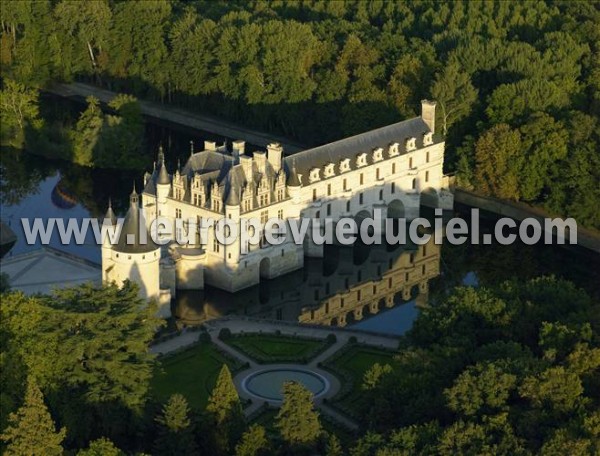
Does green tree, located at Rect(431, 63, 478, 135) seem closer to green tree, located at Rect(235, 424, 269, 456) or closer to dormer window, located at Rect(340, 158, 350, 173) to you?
dormer window, located at Rect(340, 158, 350, 173)

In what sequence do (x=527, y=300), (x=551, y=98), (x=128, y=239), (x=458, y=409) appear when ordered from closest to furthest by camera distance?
(x=458, y=409) → (x=527, y=300) → (x=128, y=239) → (x=551, y=98)

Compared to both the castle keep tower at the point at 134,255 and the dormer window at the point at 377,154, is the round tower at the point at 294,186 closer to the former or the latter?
the dormer window at the point at 377,154

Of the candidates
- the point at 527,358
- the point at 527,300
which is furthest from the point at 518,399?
the point at 527,300

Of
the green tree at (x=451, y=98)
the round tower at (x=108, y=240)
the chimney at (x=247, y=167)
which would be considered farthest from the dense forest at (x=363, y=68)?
the round tower at (x=108, y=240)

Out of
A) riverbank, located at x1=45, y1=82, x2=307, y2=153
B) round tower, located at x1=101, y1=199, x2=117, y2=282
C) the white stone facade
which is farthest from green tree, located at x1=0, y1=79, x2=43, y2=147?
round tower, located at x1=101, y1=199, x2=117, y2=282

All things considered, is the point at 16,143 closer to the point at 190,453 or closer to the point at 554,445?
the point at 190,453

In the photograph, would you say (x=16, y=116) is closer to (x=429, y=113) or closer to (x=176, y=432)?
(x=429, y=113)
